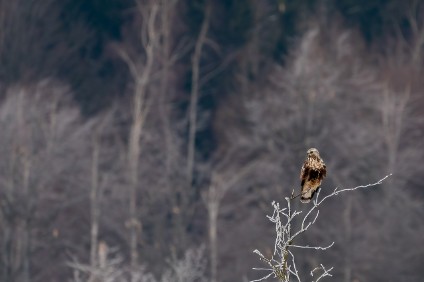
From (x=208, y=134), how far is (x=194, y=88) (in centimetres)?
175

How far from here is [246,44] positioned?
187 ft

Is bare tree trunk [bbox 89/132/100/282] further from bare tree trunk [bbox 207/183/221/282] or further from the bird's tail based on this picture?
the bird's tail

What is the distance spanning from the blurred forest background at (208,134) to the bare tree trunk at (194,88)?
5.0 inches

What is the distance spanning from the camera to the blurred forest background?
41812 mm

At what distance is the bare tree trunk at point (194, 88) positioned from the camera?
50656mm

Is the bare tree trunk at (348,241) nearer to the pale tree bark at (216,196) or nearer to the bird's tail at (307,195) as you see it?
the pale tree bark at (216,196)

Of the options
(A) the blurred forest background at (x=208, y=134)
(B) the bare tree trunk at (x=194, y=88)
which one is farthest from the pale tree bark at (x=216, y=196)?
(B) the bare tree trunk at (x=194, y=88)

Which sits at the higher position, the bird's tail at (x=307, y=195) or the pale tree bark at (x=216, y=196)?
the pale tree bark at (x=216, y=196)

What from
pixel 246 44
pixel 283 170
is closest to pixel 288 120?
pixel 283 170

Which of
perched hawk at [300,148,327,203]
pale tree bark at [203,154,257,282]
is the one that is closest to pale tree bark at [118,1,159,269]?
pale tree bark at [203,154,257,282]

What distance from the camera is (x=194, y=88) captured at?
5525cm

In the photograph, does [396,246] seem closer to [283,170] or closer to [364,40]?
[283,170]

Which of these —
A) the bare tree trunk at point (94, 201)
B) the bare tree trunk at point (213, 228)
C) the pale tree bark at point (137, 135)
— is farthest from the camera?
the pale tree bark at point (137, 135)

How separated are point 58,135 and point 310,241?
30.2 feet
